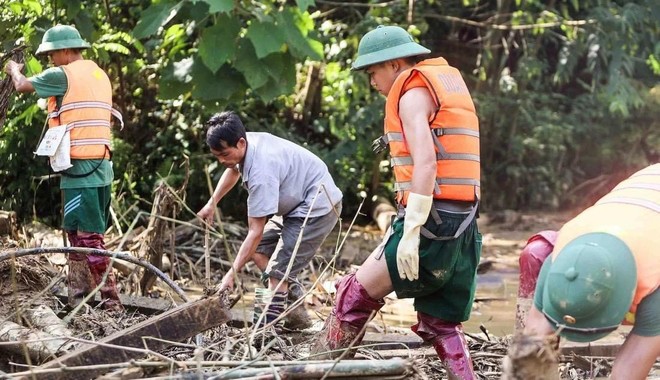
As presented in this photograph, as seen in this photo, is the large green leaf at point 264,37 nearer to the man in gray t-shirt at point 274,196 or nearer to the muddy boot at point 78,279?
the man in gray t-shirt at point 274,196

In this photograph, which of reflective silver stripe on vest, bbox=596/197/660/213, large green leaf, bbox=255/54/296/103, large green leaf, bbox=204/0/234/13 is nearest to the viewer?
reflective silver stripe on vest, bbox=596/197/660/213

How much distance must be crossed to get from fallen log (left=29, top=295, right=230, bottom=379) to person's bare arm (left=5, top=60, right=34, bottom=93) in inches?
93.3

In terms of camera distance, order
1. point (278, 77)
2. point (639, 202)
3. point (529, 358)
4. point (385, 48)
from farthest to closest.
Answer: point (278, 77) → point (385, 48) → point (639, 202) → point (529, 358)

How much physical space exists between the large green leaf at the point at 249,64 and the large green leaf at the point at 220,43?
0.08 meters

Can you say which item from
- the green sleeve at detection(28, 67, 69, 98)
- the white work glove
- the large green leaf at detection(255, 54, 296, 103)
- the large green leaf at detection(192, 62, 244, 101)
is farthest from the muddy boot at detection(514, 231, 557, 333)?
the large green leaf at detection(192, 62, 244, 101)

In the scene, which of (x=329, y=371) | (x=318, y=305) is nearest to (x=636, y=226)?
(x=329, y=371)

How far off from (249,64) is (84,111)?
250 centimetres

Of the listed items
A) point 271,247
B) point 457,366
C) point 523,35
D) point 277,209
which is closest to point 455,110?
point 457,366

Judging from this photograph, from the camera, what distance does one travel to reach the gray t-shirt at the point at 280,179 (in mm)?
5289

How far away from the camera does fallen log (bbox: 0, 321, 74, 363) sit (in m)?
3.95

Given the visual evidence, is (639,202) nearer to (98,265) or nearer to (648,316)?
(648,316)

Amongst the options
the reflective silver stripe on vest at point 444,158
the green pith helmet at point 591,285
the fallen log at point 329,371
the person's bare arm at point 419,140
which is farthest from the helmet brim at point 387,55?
the fallen log at point 329,371

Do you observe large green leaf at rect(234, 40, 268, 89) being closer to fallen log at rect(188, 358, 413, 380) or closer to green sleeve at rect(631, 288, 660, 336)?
fallen log at rect(188, 358, 413, 380)

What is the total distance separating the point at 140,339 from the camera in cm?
364
